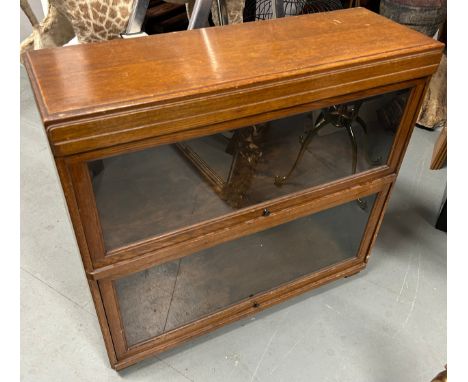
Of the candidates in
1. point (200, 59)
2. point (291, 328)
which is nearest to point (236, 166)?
point (200, 59)

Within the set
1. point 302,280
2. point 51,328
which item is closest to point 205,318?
point 302,280

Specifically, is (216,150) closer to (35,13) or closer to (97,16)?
(97,16)

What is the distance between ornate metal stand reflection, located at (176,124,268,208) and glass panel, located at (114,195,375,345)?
152 mm

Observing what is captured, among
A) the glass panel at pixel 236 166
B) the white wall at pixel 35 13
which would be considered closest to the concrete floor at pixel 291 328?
the glass panel at pixel 236 166

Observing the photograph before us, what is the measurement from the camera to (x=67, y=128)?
67 cm

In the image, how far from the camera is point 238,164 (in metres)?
0.97

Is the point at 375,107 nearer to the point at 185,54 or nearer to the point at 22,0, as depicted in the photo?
the point at 185,54

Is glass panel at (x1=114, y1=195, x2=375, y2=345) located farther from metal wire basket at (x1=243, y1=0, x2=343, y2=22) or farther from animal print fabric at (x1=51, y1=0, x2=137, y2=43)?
metal wire basket at (x1=243, y1=0, x2=343, y2=22)

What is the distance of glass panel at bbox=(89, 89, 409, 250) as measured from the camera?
828 millimetres

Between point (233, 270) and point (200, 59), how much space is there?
1.94ft

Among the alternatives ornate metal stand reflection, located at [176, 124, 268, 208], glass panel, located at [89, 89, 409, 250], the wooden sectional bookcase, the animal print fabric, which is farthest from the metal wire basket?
ornate metal stand reflection, located at [176, 124, 268, 208]

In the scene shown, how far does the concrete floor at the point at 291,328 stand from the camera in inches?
47.2

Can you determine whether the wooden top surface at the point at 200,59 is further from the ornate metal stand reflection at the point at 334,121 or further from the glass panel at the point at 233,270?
the glass panel at the point at 233,270

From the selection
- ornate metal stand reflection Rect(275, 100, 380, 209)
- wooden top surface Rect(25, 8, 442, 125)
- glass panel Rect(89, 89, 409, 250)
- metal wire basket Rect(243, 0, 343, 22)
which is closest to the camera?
wooden top surface Rect(25, 8, 442, 125)
